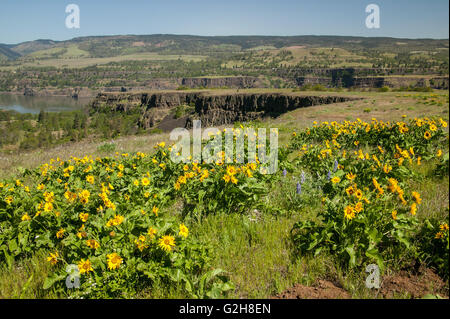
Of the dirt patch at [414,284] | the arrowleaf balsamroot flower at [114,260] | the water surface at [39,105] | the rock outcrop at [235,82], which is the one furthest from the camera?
the rock outcrop at [235,82]

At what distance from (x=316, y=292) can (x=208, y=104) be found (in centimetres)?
7963

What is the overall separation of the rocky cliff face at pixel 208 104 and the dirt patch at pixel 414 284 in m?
38.0

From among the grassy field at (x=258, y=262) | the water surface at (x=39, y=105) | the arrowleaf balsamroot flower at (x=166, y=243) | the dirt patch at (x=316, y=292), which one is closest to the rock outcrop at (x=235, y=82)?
the water surface at (x=39, y=105)

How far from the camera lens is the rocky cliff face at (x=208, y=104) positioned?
2207 inches

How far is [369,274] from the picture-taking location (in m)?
2.50

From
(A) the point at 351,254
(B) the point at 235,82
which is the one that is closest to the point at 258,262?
(A) the point at 351,254

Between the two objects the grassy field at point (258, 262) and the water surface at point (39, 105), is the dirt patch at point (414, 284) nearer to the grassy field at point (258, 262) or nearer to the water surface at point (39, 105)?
the grassy field at point (258, 262)

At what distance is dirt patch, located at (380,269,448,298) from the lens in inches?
87.8

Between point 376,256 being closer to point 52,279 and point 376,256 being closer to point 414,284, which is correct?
point 414,284

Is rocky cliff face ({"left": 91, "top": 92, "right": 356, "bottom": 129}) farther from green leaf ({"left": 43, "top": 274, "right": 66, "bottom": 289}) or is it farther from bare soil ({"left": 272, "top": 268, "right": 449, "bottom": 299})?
green leaf ({"left": 43, "top": 274, "right": 66, "bottom": 289})

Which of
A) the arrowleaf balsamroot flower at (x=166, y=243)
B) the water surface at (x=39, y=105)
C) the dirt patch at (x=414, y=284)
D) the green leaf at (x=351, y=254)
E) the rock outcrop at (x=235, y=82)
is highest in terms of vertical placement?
the rock outcrop at (x=235, y=82)
